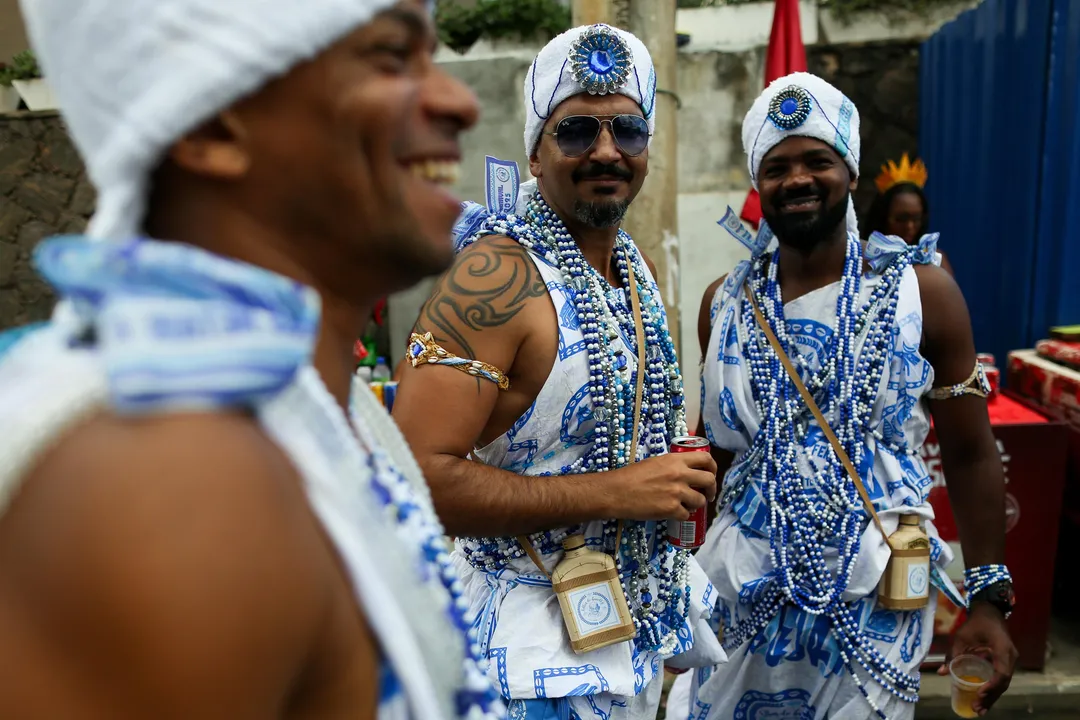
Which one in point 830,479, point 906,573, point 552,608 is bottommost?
point 906,573

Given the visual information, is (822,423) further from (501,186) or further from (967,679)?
(501,186)

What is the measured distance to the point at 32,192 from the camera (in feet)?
22.9

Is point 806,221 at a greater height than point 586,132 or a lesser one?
lesser

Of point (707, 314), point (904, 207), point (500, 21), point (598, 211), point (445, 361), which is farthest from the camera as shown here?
point (500, 21)

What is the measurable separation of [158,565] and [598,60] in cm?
180

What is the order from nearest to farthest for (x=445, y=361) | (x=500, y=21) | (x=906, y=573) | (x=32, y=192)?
(x=445, y=361), (x=906, y=573), (x=500, y=21), (x=32, y=192)

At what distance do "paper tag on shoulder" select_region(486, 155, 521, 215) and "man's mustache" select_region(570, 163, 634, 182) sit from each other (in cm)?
17

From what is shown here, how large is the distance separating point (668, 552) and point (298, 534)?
153cm

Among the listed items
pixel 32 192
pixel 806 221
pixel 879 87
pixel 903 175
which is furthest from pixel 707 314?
pixel 32 192

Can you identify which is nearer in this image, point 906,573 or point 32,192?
point 906,573

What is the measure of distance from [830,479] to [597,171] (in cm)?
110

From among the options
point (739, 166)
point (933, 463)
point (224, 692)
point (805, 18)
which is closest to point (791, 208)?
point (933, 463)

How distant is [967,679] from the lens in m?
2.35

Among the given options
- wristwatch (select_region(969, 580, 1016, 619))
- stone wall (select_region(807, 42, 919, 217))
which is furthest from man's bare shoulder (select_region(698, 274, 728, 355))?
stone wall (select_region(807, 42, 919, 217))
